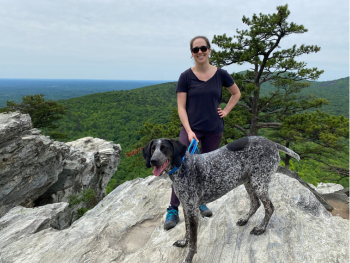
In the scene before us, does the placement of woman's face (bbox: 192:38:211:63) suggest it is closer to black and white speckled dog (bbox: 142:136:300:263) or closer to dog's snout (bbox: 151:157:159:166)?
black and white speckled dog (bbox: 142:136:300:263)

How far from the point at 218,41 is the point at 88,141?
14332mm

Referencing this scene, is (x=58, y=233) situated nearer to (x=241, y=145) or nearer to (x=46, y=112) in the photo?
(x=241, y=145)

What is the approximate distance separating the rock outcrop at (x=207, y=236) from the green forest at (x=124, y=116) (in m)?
24.5

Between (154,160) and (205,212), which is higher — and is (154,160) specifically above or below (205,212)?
above

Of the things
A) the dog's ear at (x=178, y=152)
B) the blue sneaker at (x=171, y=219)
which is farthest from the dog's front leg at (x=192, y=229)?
the blue sneaker at (x=171, y=219)

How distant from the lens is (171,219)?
423cm

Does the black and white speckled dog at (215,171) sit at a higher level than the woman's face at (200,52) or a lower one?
lower

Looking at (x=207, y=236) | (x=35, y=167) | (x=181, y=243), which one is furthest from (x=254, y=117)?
(x=35, y=167)

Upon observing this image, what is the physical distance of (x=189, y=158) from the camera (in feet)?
10.3

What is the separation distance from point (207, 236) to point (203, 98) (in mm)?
2555

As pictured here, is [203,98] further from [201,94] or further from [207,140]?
[207,140]

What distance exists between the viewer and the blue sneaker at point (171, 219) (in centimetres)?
417

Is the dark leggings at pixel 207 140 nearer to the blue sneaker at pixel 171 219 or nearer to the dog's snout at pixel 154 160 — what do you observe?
the dog's snout at pixel 154 160

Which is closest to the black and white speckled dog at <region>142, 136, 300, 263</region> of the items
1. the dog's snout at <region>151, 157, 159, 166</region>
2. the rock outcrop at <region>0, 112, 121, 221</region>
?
the dog's snout at <region>151, 157, 159, 166</region>
